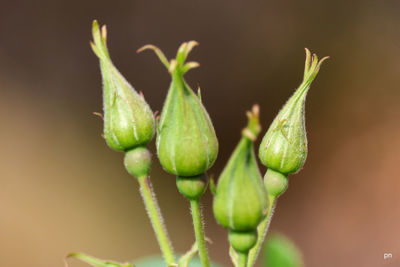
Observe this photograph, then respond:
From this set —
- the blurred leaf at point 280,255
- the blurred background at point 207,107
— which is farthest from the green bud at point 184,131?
the blurred background at point 207,107

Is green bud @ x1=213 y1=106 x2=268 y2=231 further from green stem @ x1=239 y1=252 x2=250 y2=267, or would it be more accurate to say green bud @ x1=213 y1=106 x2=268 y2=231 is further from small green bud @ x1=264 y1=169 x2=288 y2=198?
small green bud @ x1=264 y1=169 x2=288 y2=198

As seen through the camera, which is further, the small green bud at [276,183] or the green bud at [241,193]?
the small green bud at [276,183]

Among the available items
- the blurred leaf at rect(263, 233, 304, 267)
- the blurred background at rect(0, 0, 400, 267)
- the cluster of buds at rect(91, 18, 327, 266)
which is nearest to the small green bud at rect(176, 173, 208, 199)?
the cluster of buds at rect(91, 18, 327, 266)

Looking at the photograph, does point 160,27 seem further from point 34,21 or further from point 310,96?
point 310,96

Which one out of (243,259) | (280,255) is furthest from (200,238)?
(280,255)

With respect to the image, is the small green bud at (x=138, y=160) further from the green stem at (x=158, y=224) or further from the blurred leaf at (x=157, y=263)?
the blurred leaf at (x=157, y=263)
